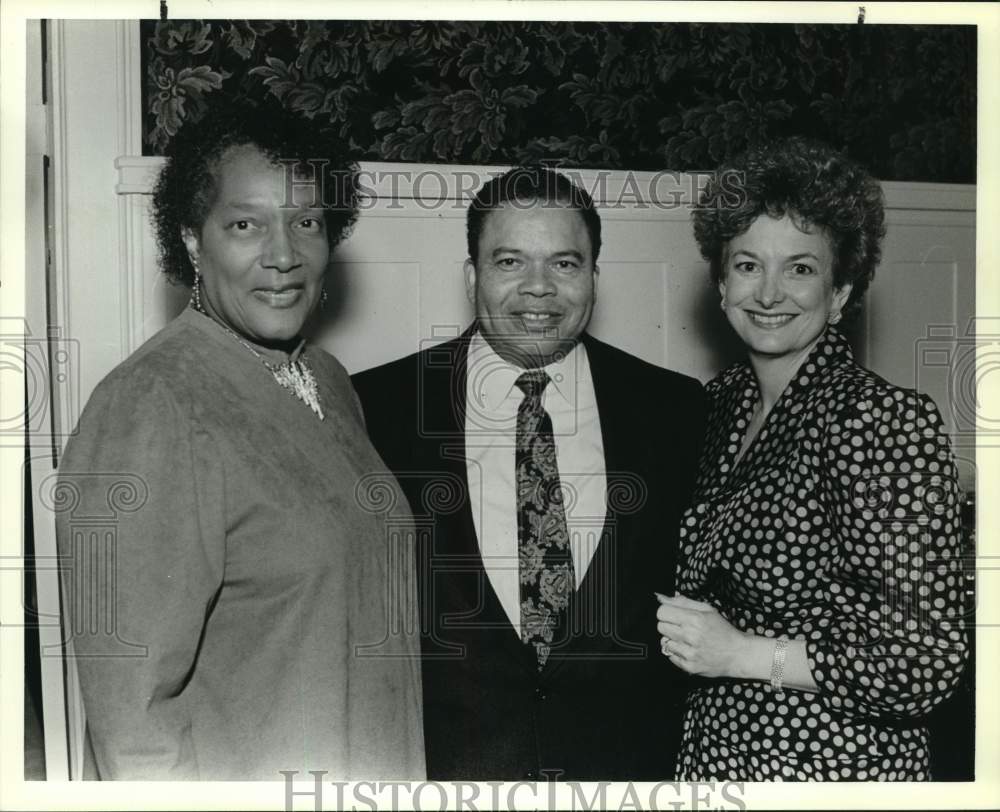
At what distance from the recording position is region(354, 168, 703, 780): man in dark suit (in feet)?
6.75

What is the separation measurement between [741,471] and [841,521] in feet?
0.69

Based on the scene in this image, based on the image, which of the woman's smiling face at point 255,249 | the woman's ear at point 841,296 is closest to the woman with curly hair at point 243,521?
the woman's smiling face at point 255,249

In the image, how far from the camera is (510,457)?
2.08 metres

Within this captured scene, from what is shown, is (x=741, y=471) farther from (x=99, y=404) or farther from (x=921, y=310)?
(x=99, y=404)

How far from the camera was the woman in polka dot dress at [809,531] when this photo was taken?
73.1 inches

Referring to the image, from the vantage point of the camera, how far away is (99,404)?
1.96 m

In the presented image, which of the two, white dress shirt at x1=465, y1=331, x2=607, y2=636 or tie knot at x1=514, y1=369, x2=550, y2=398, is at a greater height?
tie knot at x1=514, y1=369, x2=550, y2=398

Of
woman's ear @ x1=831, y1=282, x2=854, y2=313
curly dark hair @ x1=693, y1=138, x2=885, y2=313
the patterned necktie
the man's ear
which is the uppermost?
curly dark hair @ x1=693, y1=138, x2=885, y2=313

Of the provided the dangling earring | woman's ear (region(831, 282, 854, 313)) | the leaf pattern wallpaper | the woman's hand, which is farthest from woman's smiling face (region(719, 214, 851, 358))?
the dangling earring

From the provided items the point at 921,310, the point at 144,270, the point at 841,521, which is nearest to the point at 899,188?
the point at 921,310

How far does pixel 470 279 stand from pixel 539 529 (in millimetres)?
526

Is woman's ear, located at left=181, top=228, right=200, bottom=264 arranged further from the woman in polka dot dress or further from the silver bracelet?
the silver bracelet

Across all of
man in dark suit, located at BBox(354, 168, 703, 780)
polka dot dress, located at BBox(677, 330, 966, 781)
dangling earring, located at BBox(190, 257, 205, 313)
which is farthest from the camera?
man in dark suit, located at BBox(354, 168, 703, 780)

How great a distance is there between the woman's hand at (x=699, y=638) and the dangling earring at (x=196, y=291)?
42.0 inches
